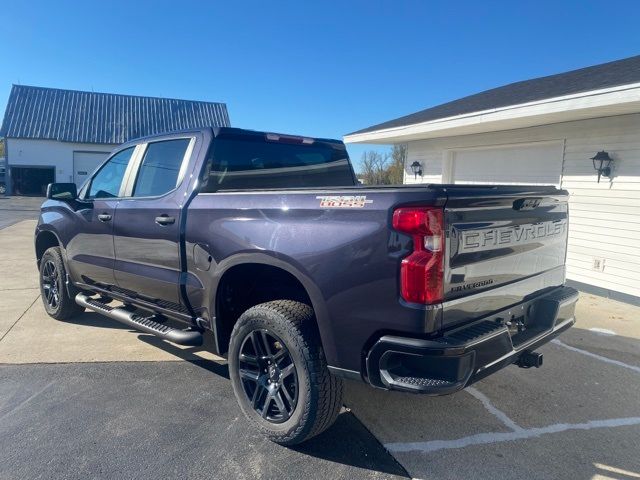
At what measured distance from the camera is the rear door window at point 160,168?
395 cm

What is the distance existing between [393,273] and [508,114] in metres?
6.40

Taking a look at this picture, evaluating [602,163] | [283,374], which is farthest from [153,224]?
[602,163]

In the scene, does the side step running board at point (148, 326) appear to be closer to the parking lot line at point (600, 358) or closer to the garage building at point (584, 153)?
the parking lot line at point (600, 358)

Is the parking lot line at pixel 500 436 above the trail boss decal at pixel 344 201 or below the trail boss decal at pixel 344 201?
below

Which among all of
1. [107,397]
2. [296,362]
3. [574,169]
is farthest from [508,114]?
[107,397]

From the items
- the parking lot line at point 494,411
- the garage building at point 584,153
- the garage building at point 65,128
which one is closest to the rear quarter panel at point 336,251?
the parking lot line at point 494,411

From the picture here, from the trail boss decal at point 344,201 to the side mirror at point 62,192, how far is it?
339cm

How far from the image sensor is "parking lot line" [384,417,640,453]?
307 centimetres

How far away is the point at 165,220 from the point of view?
373 cm

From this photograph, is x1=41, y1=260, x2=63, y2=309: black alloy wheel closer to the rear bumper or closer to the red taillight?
the rear bumper

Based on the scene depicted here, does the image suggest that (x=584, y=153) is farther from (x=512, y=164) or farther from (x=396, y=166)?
(x=396, y=166)

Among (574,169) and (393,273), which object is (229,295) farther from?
(574,169)

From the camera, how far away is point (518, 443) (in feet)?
10.3

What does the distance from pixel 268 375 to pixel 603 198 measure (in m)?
6.78
